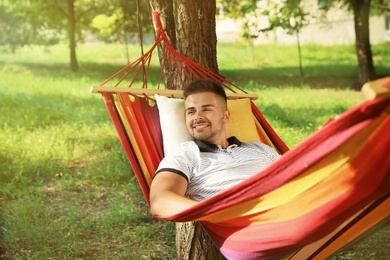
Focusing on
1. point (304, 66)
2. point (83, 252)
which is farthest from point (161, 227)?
point (304, 66)

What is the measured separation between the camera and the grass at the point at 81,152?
318cm

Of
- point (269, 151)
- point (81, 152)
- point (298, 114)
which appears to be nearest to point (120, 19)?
point (298, 114)

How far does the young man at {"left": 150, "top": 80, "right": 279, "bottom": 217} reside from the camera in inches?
73.1

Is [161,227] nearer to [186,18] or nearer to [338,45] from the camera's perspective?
[186,18]

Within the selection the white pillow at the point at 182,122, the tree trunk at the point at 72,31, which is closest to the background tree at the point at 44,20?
the tree trunk at the point at 72,31

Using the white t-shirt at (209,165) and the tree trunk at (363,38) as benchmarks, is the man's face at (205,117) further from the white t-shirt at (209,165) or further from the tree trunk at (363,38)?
the tree trunk at (363,38)

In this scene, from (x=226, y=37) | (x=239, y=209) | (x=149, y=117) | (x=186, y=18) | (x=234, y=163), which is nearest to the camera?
(x=239, y=209)

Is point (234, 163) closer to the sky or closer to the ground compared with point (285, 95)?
closer to the sky

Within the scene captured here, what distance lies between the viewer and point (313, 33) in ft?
40.1

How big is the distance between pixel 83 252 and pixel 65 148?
1.82m

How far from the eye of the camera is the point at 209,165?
2.00 m

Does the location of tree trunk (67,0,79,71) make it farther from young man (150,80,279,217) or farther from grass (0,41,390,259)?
young man (150,80,279,217)

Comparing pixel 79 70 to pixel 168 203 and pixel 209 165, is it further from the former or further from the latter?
pixel 168 203

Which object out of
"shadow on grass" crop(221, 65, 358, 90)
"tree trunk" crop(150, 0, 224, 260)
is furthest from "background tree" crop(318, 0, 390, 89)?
"tree trunk" crop(150, 0, 224, 260)
